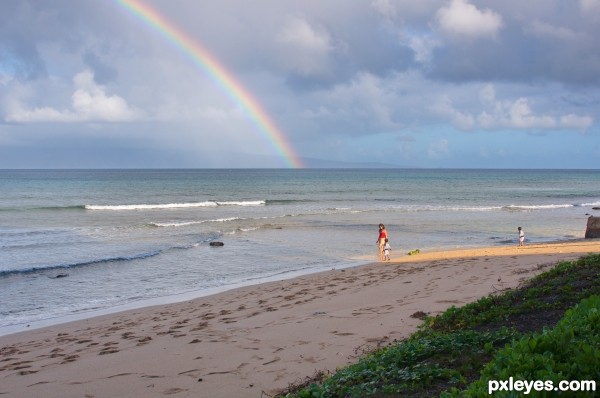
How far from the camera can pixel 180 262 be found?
2008cm

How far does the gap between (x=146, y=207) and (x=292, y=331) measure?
44446 mm

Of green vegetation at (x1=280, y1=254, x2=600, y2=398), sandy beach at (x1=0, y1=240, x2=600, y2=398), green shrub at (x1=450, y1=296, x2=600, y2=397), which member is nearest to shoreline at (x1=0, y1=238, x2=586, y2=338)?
sandy beach at (x1=0, y1=240, x2=600, y2=398)

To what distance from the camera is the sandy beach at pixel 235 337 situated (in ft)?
22.2

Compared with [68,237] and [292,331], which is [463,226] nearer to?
[68,237]

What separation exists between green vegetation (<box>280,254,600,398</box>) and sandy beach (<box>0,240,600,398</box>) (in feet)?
3.74

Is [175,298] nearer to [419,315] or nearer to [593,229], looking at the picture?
[419,315]

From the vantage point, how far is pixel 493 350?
5227 millimetres

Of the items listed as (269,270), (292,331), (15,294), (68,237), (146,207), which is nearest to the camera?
(292,331)

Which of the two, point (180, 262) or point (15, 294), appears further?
point (180, 262)

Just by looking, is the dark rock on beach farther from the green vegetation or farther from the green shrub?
the green shrub

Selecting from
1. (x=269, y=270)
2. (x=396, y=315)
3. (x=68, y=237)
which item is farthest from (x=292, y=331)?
(x=68, y=237)

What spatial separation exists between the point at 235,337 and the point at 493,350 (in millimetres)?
4700

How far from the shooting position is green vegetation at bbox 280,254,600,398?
3.54m

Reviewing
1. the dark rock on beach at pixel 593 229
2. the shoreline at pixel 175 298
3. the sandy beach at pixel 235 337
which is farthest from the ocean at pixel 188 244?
the sandy beach at pixel 235 337
